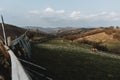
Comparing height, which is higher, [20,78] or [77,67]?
[20,78]

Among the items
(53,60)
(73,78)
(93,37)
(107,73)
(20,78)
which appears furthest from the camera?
(93,37)

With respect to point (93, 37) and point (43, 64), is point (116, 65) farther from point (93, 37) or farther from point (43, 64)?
point (93, 37)

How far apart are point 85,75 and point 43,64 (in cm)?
594

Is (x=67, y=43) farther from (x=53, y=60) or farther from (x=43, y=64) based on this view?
(x=43, y=64)

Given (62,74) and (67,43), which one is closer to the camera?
(62,74)

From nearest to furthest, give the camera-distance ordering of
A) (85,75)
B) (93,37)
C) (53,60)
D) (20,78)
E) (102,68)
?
(20,78) → (85,75) → (102,68) → (53,60) → (93,37)

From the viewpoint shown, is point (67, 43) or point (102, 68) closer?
point (102, 68)

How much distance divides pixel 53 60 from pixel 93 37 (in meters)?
30.0

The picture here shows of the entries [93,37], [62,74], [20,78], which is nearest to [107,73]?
[62,74]

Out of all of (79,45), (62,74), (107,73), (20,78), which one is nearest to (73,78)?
(62,74)

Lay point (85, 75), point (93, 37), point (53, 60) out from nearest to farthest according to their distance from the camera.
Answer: point (85, 75)
point (53, 60)
point (93, 37)

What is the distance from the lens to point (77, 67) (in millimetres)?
37938

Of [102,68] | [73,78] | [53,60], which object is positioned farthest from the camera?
[53,60]

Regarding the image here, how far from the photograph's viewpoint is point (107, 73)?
118 ft
